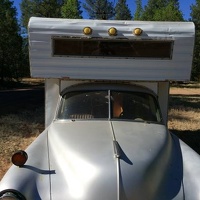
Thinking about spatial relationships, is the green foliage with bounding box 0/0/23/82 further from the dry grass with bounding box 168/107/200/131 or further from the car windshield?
the car windshield

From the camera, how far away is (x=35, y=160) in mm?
4129

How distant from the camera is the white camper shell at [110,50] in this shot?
19.1ft

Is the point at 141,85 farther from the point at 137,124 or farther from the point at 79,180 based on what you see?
the point at 79,180

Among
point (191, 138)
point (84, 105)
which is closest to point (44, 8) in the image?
point (191, 138)

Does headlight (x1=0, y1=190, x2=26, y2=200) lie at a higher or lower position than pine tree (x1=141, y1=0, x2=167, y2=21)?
lower

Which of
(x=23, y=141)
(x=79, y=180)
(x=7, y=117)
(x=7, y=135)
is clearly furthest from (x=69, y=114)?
(x=7, y=117)

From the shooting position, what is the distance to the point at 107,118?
16.6 ft

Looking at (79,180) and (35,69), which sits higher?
(35,69)

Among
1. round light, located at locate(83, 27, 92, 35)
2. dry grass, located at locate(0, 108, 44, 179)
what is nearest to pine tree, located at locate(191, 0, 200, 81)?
dry grass, located at locate(0, 108, 44, 179)

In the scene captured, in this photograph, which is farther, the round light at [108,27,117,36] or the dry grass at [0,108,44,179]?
the dry grass at [0,108,44,179]

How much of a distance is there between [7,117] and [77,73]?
6516mm

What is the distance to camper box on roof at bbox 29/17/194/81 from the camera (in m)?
5.82

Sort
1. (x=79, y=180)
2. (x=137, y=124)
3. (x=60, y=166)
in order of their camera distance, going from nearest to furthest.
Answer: (x=79, y=180)
(x=60, y=166)
(x=137, y=124)

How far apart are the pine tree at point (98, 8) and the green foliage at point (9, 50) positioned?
17099 mm
